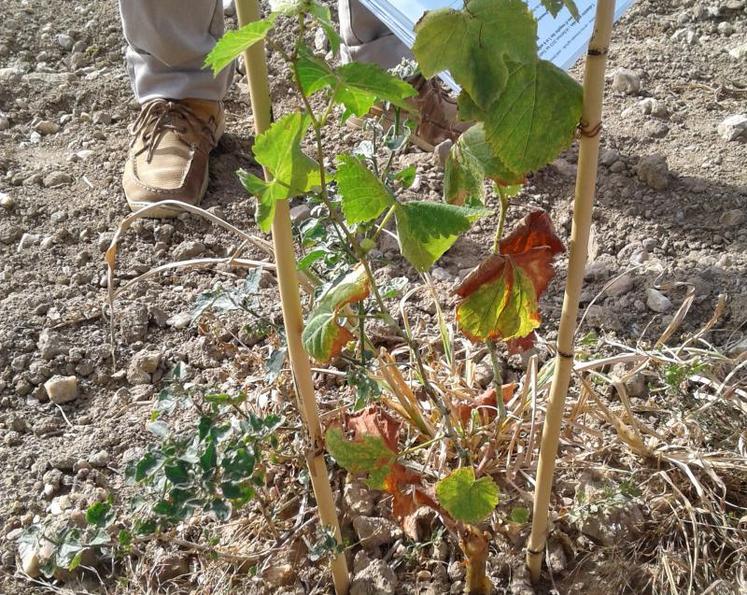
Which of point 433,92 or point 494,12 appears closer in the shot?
point 494,12

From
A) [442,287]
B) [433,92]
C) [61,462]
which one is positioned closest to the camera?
[61,462]

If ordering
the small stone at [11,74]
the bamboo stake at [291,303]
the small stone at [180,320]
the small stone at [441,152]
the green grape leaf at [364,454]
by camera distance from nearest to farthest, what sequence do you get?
the bamboo stake at [291,303], the green grape leaf at [364,454], the small stone at [180,320], the small stone at [441,152], the small stone at [11,74]

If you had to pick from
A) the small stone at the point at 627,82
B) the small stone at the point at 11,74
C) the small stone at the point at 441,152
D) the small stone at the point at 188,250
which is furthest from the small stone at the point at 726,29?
the small stone at the point at 11,74

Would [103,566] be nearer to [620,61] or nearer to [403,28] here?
[403,28]

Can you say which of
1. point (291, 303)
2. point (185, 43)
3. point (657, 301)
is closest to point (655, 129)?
point (657, 301)

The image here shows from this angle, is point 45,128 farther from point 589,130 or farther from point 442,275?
point 589,130

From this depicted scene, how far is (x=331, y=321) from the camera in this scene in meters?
0.89

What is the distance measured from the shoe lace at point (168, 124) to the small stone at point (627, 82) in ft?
3.78

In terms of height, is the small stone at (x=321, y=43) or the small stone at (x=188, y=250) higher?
the small stone at (x=321, y=43)

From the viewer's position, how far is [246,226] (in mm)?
2076

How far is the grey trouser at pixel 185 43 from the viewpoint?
220 cm

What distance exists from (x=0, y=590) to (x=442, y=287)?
981mm

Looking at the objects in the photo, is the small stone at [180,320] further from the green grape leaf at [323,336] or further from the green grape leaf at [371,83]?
the green grape leaf at [371,83]

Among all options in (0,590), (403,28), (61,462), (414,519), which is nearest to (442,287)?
(403,28)
